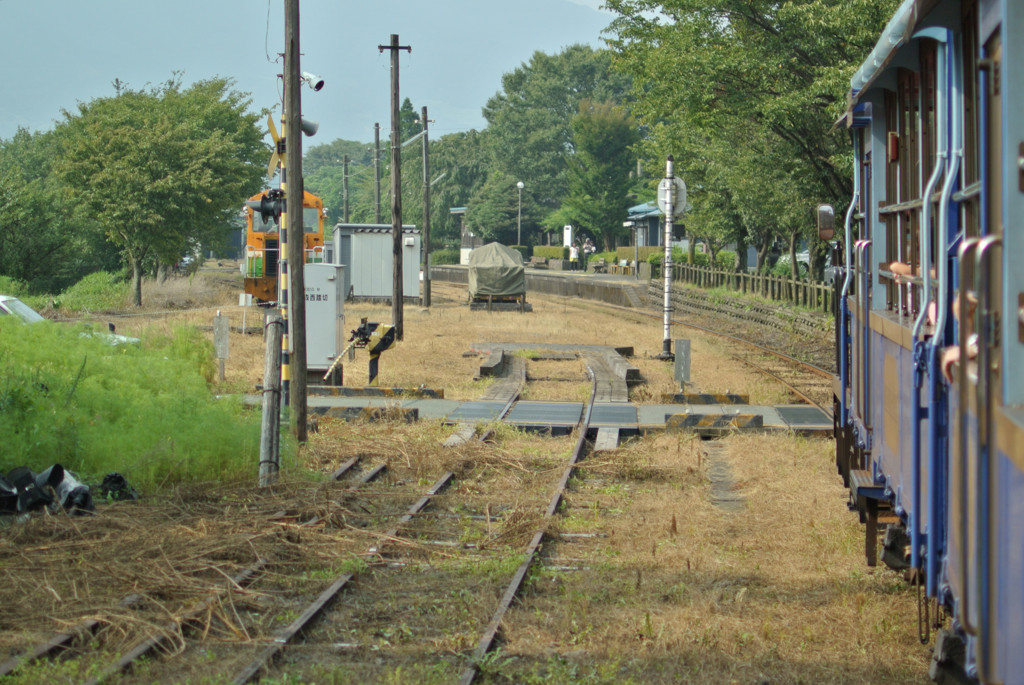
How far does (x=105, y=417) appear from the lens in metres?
11.0

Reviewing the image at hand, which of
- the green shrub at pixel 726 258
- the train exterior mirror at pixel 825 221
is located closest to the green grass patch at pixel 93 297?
the train exterior mirror at pixel 825 221

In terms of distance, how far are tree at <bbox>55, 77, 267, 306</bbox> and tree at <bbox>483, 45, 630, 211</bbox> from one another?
2041 inches

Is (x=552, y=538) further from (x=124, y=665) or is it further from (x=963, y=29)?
(x=963, y=29)

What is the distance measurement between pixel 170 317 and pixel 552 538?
24625mm

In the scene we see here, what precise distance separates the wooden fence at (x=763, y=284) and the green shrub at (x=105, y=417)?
20316mm

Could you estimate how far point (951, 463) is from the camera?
14.2ft

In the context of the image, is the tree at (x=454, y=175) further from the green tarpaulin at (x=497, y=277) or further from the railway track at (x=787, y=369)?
the railway track at (x=787, y=369)

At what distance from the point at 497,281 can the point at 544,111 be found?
61981 millimetres

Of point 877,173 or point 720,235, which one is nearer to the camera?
point 877,173

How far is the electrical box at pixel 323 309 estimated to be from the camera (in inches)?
693

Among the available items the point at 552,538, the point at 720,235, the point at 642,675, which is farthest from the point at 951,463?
the point at 720,235

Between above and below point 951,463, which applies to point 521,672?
below

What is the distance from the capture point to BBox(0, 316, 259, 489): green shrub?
10078 mm

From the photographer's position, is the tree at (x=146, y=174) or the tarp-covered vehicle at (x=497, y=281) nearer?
the tree at (x=146, y=174)
